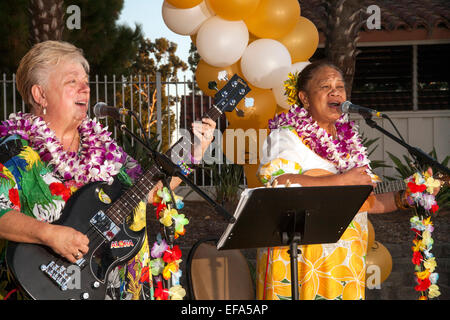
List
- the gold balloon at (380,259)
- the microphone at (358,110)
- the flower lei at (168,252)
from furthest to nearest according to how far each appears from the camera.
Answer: the gold balloon at (380,259) → the microphone at (358,110) → the flower lei at (168,252)

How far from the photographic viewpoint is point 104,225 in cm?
246

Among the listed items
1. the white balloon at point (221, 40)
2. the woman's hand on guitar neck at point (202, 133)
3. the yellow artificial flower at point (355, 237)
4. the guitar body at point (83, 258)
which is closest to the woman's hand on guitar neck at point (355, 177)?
the yellow artificial flower at point (355, 237)

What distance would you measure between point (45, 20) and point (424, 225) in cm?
527

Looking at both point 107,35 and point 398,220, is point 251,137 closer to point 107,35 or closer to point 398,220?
point 398,220

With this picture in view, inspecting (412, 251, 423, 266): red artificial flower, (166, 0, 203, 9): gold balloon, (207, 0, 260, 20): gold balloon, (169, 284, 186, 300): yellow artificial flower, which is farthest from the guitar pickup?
(166, 0, 203, 9): gold balloon

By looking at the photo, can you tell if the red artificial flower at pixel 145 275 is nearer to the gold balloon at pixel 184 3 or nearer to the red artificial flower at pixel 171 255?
the red artificial flower at pixel 171 255

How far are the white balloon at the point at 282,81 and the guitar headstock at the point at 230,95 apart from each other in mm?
2318

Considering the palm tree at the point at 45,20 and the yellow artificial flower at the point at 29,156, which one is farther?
the palm tree at the point at 45,20

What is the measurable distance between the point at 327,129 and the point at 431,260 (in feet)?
3.00

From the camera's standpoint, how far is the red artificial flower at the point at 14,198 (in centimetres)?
232

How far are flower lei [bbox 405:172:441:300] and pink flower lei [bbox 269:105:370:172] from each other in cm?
33

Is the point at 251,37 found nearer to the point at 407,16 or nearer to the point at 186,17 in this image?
the point at 186,17

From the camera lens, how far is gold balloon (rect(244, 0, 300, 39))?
16.9ft

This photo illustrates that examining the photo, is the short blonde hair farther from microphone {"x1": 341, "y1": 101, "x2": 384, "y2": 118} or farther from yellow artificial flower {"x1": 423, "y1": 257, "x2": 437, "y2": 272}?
yellow artificial flower {"x1": 423, "y1": 257, "x2": 437, "y2": 272}
